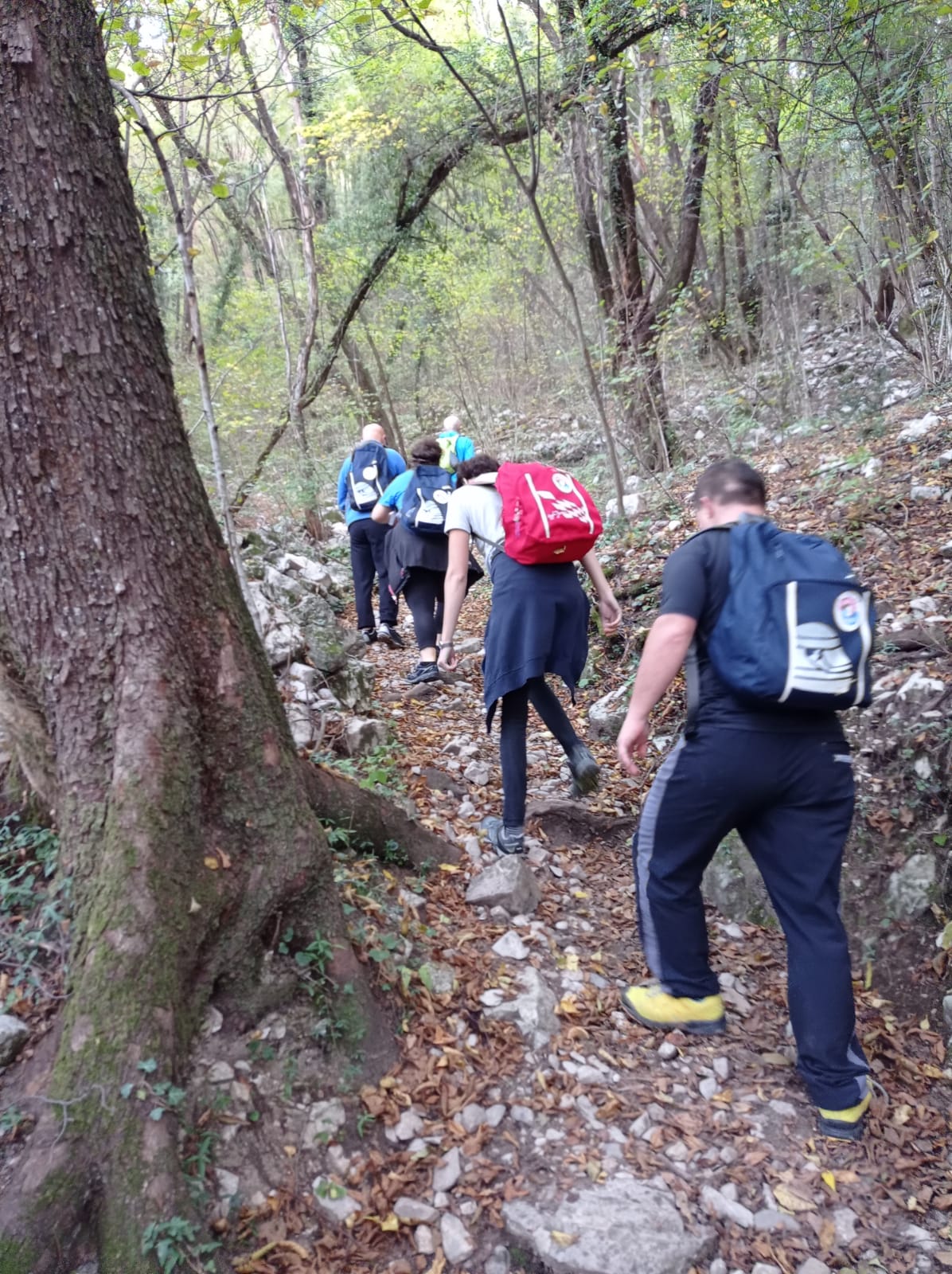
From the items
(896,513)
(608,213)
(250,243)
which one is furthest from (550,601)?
(250,243)

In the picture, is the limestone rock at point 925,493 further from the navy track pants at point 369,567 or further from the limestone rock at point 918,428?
the navy track pants at point 369,567

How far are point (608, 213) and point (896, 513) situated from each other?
5.85 meters

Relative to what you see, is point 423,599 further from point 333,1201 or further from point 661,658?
point 333,1201

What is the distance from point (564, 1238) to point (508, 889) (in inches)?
55.7

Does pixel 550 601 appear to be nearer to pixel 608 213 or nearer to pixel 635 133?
pixel 608 213

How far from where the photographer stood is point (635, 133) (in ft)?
36.0

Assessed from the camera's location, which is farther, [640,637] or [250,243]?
[250,243]

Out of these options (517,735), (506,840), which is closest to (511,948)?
(506,840)

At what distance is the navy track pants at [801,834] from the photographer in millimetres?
2480

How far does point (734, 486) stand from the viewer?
2682 millimetres

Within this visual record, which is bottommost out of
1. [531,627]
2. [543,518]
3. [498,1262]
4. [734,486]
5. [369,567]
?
[498,1262]

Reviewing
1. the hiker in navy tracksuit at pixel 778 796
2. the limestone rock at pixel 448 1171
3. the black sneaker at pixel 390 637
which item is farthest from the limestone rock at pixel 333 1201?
the black sneaker at pixel 390 637

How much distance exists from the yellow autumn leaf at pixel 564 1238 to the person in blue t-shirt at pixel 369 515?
5484 millimetres

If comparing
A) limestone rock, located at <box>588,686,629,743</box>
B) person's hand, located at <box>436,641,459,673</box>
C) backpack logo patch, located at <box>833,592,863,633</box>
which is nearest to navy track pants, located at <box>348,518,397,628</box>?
limestone rock, located at <box>588,686,629,743</box>
